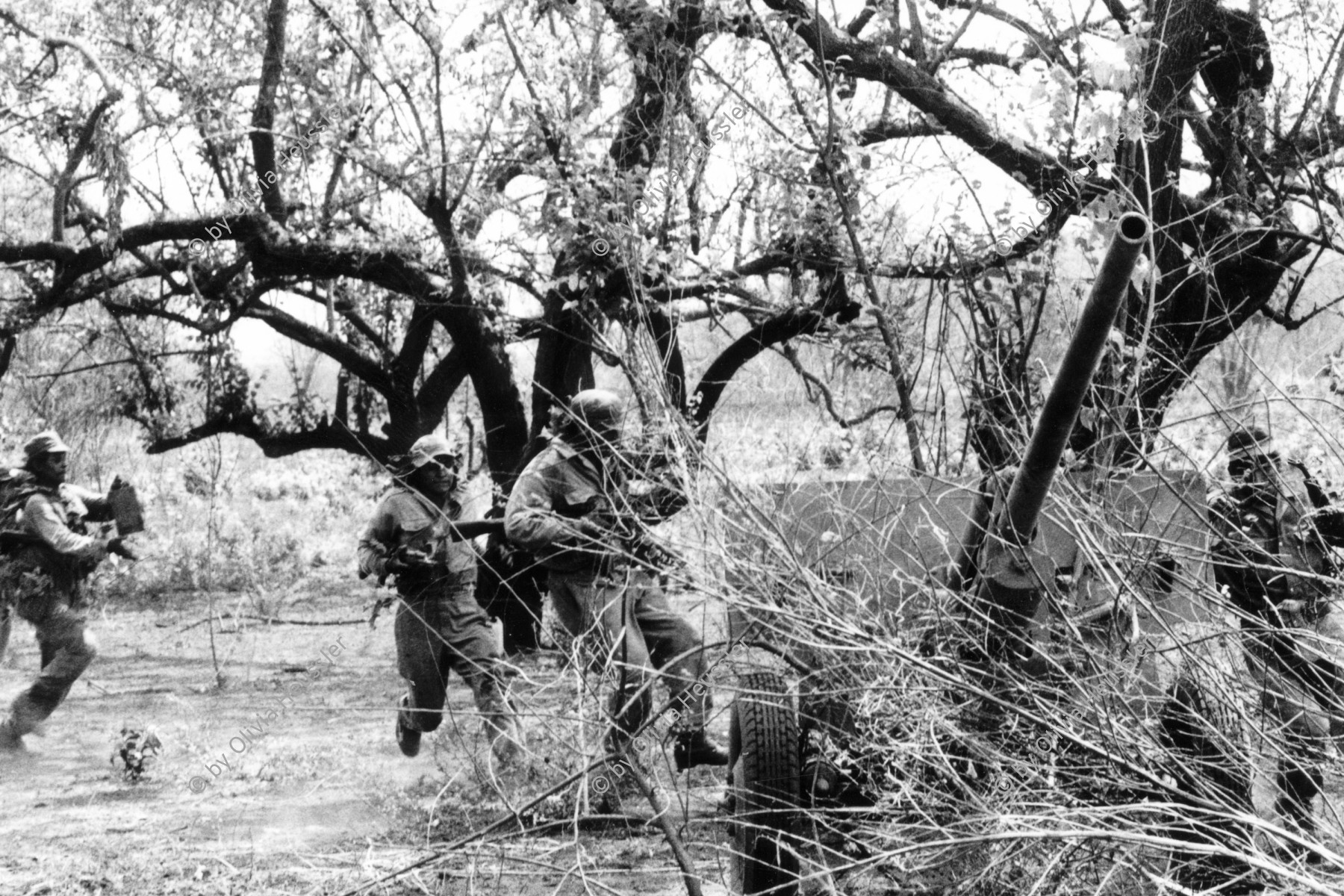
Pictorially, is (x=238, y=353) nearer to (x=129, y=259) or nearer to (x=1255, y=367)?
(x=129, y=259)

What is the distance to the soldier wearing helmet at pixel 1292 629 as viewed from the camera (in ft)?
9.51

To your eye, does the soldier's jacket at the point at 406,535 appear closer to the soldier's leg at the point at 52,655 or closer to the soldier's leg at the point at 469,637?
the soldier's leg at the point at 469,637

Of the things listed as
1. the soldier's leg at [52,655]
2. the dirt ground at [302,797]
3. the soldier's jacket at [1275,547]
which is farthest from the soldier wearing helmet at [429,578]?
the soldier's jacket at [1275,547]

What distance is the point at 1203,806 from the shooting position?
293 centimetres

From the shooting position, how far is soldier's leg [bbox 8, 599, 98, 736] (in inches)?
308

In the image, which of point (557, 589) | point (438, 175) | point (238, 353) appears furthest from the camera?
point (238, 353)

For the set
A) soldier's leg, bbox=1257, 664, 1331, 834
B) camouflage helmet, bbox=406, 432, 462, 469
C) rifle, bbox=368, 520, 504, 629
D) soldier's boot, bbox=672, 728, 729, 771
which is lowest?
soldier's boot, bbox=672, 728, 729, 771

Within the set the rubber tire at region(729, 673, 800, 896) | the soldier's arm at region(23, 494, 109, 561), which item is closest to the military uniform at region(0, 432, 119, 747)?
the soldier's arm at region(23, 494, 109, 561)

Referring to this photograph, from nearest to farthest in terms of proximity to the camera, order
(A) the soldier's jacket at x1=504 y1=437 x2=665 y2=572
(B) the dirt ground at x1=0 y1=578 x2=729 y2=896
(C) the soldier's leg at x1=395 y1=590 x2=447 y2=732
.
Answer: (B) the dirt ground at x1=0 y1=578 x2=729 y2=896 → (A) the soldier's jacket at x1=504 y1=437 x2=665 y2=572 → (C) the soldier's leg at x1=395 y1=590 x2=447 y2=732

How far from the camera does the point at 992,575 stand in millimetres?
3428

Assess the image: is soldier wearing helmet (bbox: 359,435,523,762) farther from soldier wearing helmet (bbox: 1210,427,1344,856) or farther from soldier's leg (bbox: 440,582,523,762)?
soldier wearing helmet (bbox: 1210,427,1344,856)

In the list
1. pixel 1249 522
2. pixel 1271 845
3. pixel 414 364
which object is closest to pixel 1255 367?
pixel 1271 845

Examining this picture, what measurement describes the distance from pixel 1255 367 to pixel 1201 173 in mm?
8132

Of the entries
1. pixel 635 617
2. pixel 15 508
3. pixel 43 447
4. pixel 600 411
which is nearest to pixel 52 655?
pixel 15 508
